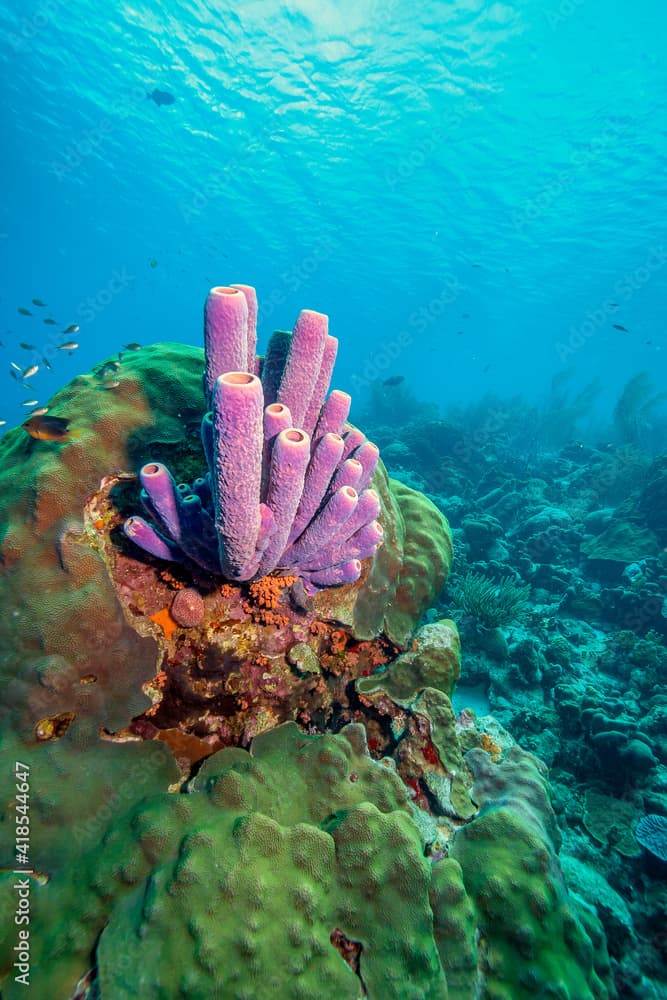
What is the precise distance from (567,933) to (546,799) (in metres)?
0.93

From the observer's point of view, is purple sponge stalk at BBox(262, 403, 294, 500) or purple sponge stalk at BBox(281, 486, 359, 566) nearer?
purple sponge stalk at BBox(262, 403, 294, 500)

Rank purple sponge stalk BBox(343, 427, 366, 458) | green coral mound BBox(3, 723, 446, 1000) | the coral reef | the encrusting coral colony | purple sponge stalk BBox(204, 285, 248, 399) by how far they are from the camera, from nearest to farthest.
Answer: green coral mound BBox(3, 723, 446, 1000) < the encrusting coral colony < purple sponge stalk BBox(204, 285, 248, 399) < purple sponge stalk BBox(343, 427, 366, 458) < the coral reef

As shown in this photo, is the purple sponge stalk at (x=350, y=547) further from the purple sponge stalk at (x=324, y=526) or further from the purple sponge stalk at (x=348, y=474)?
the purple sponge stalk at (x=348, y=474)

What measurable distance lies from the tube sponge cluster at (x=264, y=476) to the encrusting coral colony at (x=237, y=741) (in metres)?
0.01

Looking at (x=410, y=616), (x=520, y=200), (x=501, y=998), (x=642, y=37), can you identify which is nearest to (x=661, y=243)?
(x=520, y=200)

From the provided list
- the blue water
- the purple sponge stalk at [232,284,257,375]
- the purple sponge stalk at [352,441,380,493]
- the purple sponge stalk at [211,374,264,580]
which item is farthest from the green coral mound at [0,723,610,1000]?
the blue water

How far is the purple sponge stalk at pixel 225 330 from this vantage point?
190cm

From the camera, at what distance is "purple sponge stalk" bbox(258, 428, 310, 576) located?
1.90m

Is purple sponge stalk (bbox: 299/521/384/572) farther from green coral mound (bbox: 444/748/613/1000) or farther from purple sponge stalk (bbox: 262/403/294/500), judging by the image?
green coral mound (bbox: 444/748/613/1000)

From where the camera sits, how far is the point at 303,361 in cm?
221

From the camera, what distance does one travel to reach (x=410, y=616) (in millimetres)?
3660

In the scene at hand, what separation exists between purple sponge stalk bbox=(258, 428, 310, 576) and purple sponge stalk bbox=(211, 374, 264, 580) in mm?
104

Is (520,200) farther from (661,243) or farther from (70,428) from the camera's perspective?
(70,428)

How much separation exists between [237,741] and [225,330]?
2.37 metres
